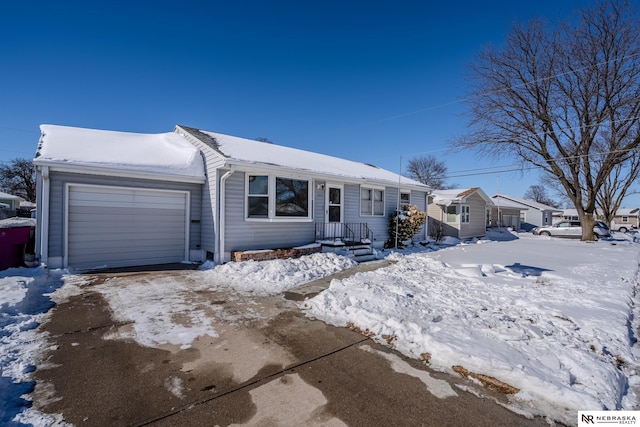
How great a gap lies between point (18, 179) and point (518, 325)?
54.5 m

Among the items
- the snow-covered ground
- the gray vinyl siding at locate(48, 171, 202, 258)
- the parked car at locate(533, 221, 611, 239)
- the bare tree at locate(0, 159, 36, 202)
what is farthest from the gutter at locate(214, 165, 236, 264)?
the bare tree at locate(0, 159, 36, 202)

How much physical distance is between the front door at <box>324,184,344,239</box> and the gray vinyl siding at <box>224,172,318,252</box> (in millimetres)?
1389

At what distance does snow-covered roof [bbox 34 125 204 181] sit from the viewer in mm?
7668

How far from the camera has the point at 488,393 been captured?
2834 millimetres

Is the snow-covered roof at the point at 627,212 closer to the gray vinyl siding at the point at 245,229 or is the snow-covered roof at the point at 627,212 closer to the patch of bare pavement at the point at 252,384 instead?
the gray vinyl siding at the point at 245,229

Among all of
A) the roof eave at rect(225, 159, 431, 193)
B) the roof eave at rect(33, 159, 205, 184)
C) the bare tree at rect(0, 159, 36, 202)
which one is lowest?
the roof eave at rect(33, 159, 205, 184)

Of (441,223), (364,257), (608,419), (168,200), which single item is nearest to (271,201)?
(168,200)

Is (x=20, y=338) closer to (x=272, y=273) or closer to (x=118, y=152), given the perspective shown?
(x=272, y=273)

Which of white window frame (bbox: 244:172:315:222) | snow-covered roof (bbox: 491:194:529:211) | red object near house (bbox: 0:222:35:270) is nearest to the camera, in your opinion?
red object near house (bbox: 0:222:35:270)

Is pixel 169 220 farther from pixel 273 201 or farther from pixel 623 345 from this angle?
pixel 623 345

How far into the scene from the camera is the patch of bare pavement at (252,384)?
246cm

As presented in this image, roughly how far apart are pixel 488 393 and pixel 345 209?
30.3 feet

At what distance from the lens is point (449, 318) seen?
450 cm

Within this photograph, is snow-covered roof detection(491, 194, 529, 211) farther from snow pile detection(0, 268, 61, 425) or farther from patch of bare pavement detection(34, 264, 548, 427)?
snow pile detection(0, 268, 61, 425)
